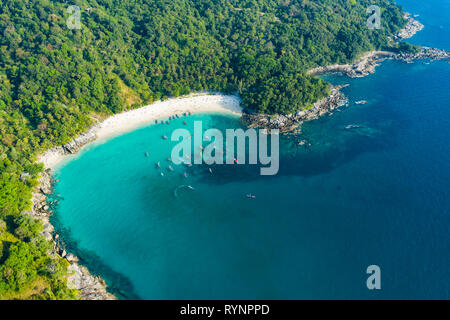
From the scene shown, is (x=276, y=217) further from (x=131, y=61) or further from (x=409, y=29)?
(x=409, y=29)

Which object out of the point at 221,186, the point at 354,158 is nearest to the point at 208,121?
the point at 221,186

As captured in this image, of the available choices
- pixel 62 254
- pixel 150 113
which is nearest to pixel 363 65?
pixel 150 113

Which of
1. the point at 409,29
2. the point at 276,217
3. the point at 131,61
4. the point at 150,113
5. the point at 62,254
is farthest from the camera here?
the point at 409,29

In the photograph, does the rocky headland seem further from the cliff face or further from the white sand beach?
the cliff face

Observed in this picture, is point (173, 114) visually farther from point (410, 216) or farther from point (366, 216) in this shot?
point (410, 216)

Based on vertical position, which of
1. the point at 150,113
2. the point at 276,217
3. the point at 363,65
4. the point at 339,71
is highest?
the point at 363,65

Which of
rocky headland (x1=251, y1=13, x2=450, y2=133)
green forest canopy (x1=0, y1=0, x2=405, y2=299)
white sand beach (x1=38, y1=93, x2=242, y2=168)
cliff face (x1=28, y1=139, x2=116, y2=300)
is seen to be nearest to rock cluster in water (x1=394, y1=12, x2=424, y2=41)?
rocky headland (x1=251, y1=13, x2=450, y2=133)
